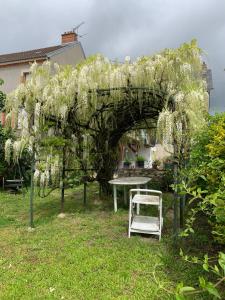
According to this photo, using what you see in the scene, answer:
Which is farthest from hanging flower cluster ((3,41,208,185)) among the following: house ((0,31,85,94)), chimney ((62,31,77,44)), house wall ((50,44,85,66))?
chimney ((62,31,77,44))

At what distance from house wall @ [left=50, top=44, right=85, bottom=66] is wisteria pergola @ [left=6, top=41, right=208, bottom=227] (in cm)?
966

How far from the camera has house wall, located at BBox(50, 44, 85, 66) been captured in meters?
16.2

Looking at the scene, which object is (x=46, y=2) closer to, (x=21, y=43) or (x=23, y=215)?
(x=23, y=215)

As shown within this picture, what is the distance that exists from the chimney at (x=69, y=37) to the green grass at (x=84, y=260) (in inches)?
551

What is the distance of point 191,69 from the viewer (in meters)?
5.62

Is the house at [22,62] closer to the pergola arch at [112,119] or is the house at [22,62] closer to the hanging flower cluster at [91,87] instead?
the pergola arch at [112,119]

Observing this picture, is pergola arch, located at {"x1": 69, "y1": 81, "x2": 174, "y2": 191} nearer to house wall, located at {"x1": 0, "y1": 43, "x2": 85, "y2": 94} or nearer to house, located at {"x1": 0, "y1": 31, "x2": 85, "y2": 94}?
house, located at {"x1": 0, "y1": 31, "x2": 85, "y2": 94}

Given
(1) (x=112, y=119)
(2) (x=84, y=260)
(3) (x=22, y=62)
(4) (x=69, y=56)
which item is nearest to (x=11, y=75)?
(3) (x=22, y=62)

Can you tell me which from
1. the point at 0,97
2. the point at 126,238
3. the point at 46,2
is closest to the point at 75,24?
the point at 46,2

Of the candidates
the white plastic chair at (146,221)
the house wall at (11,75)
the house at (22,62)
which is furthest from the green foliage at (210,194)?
the house wall at (11,75)

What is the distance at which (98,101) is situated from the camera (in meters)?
6.67

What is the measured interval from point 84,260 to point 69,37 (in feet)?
54.0

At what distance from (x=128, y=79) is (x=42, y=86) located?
1.74 m

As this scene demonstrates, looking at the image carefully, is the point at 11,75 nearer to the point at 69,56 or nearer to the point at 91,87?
the point at 69,56
